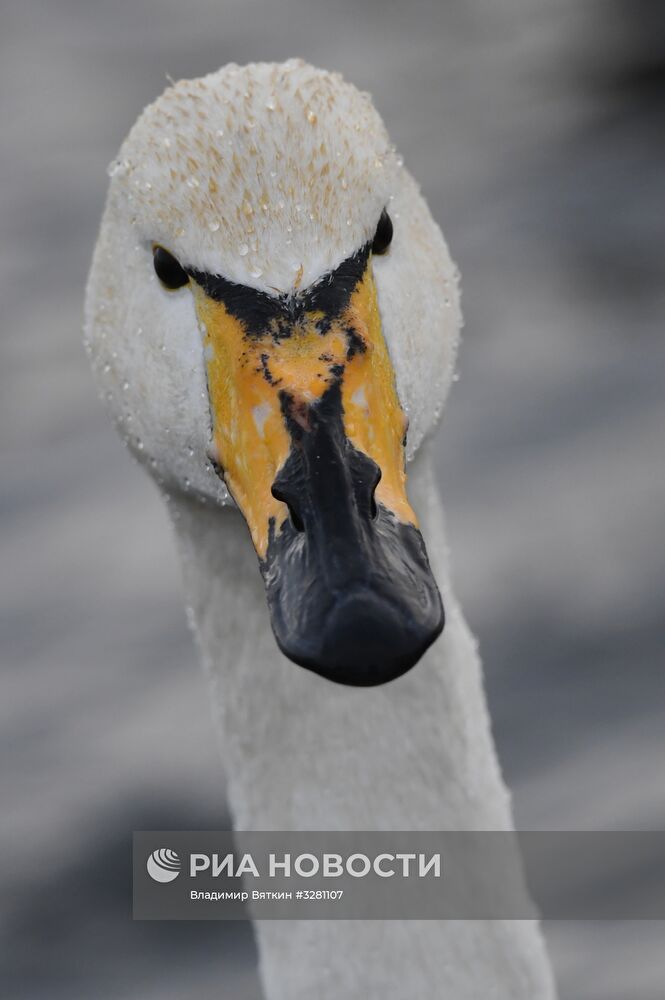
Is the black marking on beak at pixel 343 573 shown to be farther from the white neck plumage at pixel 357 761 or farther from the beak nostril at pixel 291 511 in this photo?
the white neck plumage at pixel 357 761

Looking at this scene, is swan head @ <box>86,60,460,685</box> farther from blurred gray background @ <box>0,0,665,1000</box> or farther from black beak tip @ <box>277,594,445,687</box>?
blurred gray background @ <box>0,0,665,1000</box>

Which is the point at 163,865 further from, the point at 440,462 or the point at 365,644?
the point at 365,644

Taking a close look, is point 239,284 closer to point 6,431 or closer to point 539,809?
point 539,809

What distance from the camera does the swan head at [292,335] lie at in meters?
2.90

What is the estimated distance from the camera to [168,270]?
11.5 ft

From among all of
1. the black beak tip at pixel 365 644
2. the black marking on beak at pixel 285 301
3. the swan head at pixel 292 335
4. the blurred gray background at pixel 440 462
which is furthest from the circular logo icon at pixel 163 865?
the black beak tip at pixel 365 644

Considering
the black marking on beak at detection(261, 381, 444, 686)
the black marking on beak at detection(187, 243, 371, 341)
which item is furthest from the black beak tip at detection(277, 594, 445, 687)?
the black marking on beak at detection(187, 243, 371, 341)

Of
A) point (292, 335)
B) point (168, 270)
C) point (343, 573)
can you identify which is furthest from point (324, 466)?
point (168, 270)

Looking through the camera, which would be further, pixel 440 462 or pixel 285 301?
pixel 440 462

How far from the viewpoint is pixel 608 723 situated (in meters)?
6.46

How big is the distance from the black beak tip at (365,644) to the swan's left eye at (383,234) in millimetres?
939

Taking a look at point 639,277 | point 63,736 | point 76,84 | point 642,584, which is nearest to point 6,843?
point 63,736

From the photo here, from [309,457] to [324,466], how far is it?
4 cm

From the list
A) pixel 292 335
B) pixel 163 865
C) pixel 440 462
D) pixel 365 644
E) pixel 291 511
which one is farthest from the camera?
pixel 440 462
